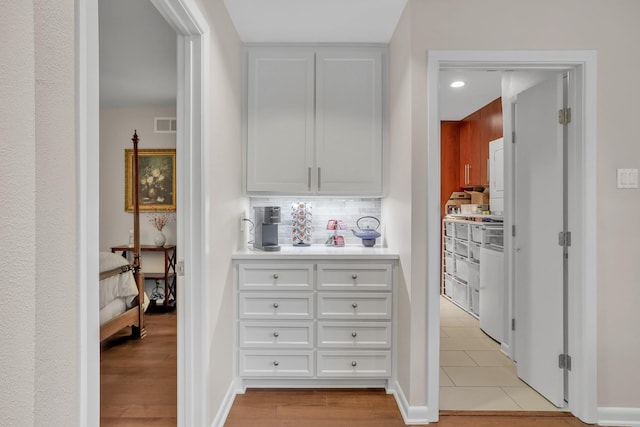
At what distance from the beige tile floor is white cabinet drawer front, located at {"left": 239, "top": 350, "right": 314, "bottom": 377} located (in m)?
0.93

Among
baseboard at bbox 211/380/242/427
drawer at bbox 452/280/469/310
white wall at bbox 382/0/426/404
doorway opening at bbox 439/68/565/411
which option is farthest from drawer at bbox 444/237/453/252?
baseboard at bbox 211/380/242/427

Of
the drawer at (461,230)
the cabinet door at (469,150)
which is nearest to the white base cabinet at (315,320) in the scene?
the drawer at (461,230)

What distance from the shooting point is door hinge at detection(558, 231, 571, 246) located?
2.40 m

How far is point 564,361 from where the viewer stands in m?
2.43

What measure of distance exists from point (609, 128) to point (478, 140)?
317 cm

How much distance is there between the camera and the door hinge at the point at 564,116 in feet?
7.93

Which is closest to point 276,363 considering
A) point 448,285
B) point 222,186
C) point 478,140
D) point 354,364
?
point 354,364

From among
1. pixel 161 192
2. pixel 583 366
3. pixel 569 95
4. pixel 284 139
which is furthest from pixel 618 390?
pixel 161 192

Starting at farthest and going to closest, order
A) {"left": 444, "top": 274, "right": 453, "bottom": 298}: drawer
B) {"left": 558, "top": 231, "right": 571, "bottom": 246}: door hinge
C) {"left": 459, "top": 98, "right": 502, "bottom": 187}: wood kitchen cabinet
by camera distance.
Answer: {"left": 444, "top": 274, "right": 453, "bottom": 298}: drawer, {"left": 459, "top": 98, "right": 502, "bottom": 187}: wood kitchen cabinet, {"left": 558, "top": 231, "right": 571, "bottom": 246}: door hinge

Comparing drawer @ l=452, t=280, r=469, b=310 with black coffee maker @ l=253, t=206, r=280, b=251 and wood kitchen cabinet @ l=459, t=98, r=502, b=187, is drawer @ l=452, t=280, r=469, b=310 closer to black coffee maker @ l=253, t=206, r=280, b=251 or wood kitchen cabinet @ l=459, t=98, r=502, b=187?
wood kitchen cabinet @ l=459, t=98, r=502, b=187

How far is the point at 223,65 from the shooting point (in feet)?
7.92
